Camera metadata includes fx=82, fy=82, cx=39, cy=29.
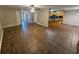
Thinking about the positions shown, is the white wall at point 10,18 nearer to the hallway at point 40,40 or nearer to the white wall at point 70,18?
the hallway at point 40,40

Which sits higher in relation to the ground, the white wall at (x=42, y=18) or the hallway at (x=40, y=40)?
the white wall at (x=42, y=18)

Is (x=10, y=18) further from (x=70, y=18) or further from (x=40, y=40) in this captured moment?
(x=70, y=18)

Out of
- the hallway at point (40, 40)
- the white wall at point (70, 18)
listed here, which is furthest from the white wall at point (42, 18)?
the white wall at point (70, 18)

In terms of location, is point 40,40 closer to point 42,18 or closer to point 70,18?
point 42,18

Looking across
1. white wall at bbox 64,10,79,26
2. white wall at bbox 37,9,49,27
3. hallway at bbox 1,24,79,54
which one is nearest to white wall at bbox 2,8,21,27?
hallway at bbox 1,24,79,54

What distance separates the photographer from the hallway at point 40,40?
101cm

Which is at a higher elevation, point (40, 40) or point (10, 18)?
point (10, 18)

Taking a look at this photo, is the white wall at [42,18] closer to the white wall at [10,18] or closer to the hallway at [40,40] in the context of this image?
the hallway at [40,40]

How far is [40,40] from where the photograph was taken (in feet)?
3.63

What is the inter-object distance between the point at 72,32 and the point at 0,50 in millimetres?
898

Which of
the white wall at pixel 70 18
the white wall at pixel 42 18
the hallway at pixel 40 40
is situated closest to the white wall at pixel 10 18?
the hallway at pixel 40 40

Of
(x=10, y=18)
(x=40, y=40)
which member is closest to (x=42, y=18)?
(x=40, y=40)

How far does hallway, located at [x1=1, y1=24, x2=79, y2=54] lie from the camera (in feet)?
3.33
